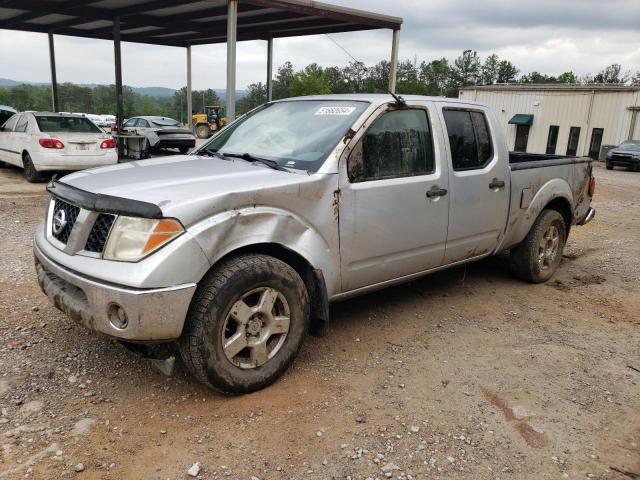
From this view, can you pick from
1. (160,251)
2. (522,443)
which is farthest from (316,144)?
(522,443)

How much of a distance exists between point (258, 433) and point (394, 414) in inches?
31.1

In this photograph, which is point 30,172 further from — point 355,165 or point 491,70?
point 491,70

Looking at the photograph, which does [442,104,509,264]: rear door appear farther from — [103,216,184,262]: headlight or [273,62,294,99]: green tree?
[273,62,294,99]: green tree

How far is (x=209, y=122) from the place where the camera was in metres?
36.7

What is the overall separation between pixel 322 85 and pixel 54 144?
5857 cm

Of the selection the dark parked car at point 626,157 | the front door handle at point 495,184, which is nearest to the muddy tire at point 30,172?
the front door handle at point 495,184

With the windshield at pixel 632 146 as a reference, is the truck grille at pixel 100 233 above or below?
above

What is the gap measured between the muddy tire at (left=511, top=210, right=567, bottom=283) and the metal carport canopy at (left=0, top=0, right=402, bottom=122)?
811 cm

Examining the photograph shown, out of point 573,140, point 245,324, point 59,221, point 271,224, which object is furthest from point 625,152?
point 59,221

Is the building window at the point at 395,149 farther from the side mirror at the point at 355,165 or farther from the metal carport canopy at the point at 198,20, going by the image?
the metal carport canopy at the point at 198,20

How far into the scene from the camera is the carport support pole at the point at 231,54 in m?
11.0

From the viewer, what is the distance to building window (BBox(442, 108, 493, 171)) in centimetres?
426

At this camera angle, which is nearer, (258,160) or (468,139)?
(258,160)

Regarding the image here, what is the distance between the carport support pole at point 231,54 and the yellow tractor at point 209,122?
2259cm
